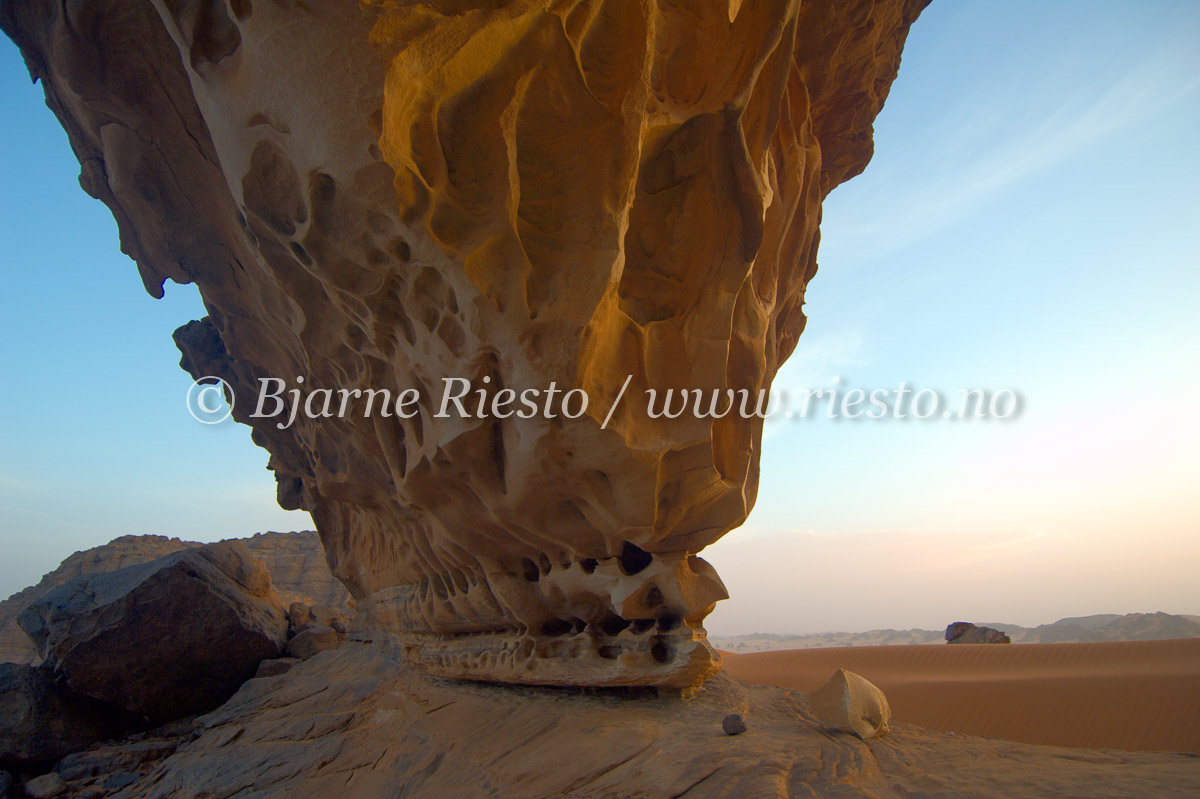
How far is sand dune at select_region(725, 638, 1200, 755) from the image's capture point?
6.04 m

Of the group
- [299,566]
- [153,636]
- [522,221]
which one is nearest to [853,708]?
[522,221]

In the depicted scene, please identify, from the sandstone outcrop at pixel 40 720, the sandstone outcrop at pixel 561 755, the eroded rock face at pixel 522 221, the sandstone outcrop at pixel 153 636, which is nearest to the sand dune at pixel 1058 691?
the sandstone outcrop at pixel 561 755

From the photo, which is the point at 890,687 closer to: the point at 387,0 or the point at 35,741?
the point at 387,0

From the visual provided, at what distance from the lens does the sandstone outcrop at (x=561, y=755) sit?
280cm

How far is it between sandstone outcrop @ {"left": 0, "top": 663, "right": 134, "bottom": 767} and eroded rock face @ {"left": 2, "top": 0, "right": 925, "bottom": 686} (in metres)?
4.00

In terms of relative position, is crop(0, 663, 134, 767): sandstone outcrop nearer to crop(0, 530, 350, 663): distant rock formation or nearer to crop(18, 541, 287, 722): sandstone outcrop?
crop(18, 541, 287, 722): sandstone outcrop

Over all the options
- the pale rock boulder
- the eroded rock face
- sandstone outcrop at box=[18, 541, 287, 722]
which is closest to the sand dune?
the pale rock boulder

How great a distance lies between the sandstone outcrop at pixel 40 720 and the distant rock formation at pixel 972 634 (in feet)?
45.6

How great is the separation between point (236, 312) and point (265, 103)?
387 centimetres

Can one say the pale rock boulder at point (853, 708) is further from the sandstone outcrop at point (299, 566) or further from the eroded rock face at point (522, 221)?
the sandstone outcrop at point (299, 566)

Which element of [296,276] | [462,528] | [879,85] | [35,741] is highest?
[879,85]

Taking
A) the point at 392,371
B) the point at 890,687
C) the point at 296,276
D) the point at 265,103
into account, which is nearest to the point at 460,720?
the point at 392,371

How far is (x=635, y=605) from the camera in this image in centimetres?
386

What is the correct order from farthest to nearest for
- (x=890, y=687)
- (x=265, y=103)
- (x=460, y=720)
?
(x=890, y=687) → (x=460, y=720) → (x=265, y=103)
